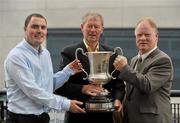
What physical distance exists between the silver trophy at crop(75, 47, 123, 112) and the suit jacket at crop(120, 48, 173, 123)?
18 centimetres

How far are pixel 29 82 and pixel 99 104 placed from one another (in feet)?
2.32

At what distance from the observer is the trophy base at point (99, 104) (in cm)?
397

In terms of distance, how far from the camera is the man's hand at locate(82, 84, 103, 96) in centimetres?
400

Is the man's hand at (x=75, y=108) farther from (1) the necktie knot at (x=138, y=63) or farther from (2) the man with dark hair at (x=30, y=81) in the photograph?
(1) the necktie knot at (x=138, y=63)

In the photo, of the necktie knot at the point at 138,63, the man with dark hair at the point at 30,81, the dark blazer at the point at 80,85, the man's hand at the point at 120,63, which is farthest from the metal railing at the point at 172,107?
the man's hand at the point at 120,63

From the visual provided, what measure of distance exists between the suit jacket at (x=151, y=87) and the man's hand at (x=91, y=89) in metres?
0.26

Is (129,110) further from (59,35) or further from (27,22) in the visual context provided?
(59,35)

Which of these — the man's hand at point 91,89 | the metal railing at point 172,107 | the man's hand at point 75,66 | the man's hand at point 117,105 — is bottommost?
the metal railing at point 172,107

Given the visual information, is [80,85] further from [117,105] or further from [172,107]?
[172,107]

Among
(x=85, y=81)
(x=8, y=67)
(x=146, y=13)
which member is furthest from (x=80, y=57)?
(x=146, y=13)

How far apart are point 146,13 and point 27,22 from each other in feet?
40.6

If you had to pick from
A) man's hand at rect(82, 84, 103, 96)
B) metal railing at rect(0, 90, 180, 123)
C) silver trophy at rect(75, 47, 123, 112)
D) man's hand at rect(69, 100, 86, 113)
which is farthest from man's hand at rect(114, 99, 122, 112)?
metal railing at rect(0, 90, 180, 123)

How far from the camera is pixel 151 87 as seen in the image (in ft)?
12.6

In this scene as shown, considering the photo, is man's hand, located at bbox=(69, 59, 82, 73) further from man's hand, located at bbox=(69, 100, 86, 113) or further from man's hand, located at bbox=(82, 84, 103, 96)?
man's hand, located at bbox=(69, 100, 86, 113)
